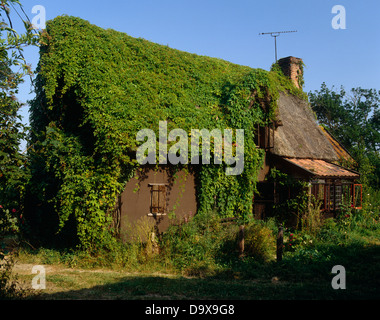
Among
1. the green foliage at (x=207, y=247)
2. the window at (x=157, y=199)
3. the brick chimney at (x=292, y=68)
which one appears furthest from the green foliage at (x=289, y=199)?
the brick chimney at (x=292, y=68)

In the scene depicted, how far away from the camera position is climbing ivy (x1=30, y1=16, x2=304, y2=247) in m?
10.2

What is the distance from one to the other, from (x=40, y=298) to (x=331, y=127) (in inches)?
1275

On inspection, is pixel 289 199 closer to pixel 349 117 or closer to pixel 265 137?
pixel 265 137

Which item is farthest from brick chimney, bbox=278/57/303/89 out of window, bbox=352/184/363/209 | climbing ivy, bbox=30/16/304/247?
window, bbox=352/184/363/209

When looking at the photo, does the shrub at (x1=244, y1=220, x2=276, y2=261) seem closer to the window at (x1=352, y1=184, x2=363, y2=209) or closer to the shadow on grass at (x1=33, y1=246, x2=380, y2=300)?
the shadow on grass at (x1=33, y1=246, x2=380, y2=300)

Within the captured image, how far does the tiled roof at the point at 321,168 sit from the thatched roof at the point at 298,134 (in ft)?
1.00

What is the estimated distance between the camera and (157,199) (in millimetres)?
11172

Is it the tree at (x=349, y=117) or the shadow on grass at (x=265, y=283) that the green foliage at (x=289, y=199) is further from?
the tree at (x=349, y=117)

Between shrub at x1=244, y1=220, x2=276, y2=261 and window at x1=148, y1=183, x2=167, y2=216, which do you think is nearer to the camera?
shrub at x1=244, y1=220, x2=276, y2=261

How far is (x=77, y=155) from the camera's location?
1082 cm

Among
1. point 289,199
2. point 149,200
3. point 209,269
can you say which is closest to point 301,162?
point 289,199

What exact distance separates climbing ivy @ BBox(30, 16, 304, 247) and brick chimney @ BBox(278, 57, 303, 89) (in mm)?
6317
